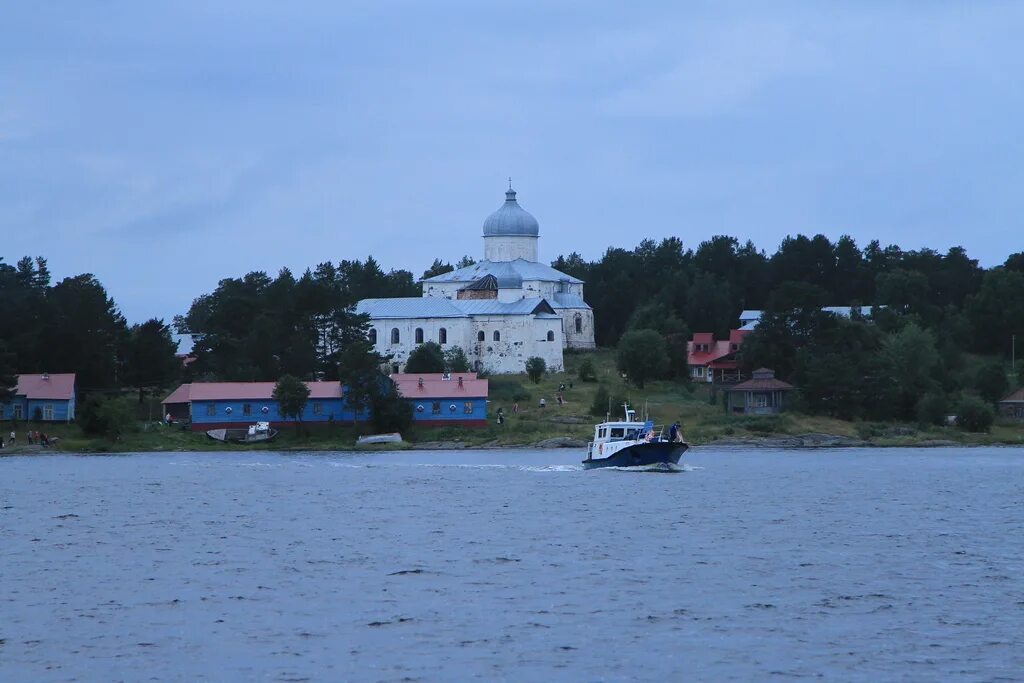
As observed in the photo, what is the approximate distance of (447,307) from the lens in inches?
4058

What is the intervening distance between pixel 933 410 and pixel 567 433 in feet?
57.9

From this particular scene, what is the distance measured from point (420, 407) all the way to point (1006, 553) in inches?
1871

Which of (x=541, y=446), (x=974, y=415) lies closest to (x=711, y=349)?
(x=974, y=415)

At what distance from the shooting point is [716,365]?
97375 millimetres

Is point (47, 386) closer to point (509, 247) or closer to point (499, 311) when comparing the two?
point (499, 311)

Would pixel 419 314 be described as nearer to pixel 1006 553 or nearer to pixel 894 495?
pixel 894 495

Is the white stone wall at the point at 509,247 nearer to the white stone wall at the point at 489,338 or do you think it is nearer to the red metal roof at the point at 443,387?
the white stone wall at the point at 489,338

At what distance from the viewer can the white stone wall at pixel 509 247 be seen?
364 feet

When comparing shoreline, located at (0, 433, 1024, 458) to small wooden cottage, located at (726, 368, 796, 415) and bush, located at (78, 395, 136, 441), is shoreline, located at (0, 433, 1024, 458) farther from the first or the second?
small wooden cottage, located at (726, 368, 796, 415)

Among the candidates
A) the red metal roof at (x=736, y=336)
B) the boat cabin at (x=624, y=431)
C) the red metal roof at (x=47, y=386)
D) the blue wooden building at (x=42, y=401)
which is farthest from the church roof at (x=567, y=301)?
the boat cabin at (x=624, y=431)

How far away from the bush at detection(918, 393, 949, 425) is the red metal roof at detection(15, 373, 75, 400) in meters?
39.9

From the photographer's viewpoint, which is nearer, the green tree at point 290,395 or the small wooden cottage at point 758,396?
the green tree at point 290,395

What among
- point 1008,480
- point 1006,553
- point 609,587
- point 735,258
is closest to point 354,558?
point 609,587

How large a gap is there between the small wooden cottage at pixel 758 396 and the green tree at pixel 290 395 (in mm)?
20958
